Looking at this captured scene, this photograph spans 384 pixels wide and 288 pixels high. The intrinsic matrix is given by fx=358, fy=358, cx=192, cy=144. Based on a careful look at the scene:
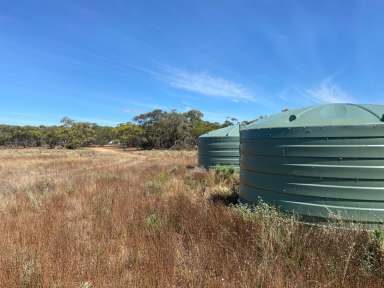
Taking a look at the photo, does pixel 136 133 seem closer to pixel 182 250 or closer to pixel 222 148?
pixel 222 148

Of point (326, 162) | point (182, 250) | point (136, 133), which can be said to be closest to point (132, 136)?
point (136, 133)

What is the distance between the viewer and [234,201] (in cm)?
797

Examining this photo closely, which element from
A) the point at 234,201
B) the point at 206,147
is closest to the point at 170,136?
the point at 206,147

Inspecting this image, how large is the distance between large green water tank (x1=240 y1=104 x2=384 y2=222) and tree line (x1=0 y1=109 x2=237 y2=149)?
46.7 meters

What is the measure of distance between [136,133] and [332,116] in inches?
2900

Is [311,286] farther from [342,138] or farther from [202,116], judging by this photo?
[202,116]

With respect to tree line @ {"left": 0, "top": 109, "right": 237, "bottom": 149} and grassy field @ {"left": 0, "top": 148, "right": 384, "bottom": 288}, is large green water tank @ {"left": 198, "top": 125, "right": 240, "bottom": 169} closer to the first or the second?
grassy field @ {"left": 0, "top": 148, "right": 384, "bottom": 288}

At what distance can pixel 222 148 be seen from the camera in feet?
48.2

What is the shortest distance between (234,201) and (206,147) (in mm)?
7822

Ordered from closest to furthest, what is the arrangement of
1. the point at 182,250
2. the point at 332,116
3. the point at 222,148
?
the point at 182,250
the point at 332,116
the point at 222,148

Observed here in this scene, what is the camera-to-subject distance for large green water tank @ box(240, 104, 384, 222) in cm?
512

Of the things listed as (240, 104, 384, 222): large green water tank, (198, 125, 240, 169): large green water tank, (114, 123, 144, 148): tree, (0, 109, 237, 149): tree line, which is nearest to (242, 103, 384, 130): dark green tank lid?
(240, 104, 384, 222): large green water tank

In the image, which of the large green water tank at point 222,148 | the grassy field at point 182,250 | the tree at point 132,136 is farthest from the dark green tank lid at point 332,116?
the tree at point 132,136

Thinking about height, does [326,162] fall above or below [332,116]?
below
